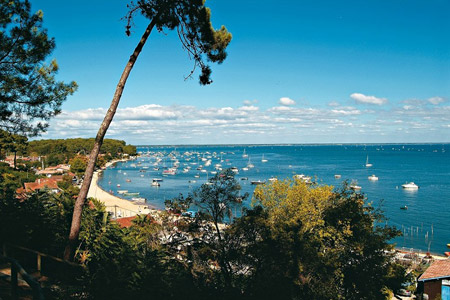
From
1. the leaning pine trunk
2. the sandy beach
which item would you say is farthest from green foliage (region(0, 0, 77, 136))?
the sandy beach

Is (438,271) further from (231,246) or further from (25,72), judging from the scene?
(25,72)

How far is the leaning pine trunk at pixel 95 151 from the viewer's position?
7.71 m

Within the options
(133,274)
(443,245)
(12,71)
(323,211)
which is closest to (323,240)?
(323,211)

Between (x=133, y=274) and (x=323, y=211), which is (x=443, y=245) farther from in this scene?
(x=133, y=274)

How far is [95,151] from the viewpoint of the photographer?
Answer: 822cm

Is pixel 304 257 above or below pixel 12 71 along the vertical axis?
below

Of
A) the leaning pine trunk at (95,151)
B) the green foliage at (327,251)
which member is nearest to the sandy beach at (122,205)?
the green foliage at (327,251)

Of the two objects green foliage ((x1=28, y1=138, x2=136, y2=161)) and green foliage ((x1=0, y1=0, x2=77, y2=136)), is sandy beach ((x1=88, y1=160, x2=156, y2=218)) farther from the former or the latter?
green foliage ((x1=28, y1=138, x2=136, y2=161))

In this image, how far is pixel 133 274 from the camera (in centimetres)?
617

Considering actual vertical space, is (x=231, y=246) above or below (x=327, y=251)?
above

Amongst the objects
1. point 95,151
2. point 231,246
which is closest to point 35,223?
point 95,151

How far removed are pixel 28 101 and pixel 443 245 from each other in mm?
38258

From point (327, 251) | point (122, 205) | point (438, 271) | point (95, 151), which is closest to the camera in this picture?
point (95, 151)

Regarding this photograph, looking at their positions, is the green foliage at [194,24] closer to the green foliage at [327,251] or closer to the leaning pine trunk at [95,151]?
the leaning pine trunk at [95,151]
